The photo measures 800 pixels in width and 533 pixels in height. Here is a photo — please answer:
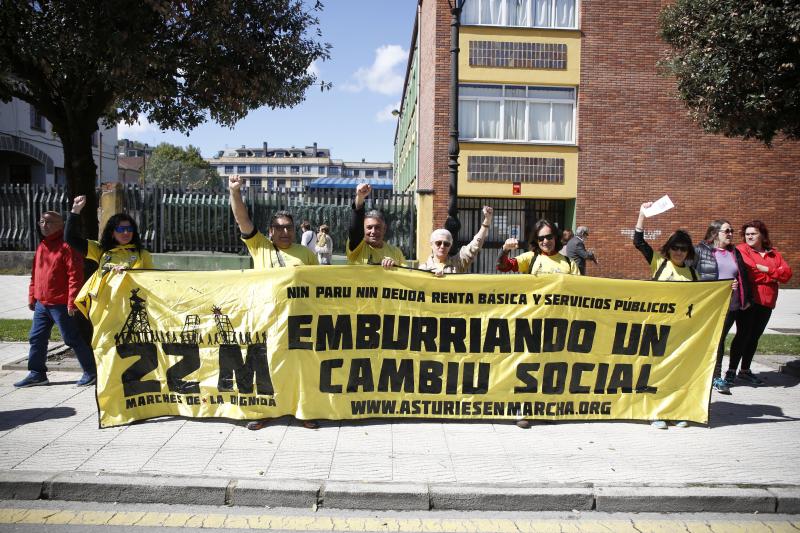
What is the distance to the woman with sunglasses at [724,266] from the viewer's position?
21.7 feet

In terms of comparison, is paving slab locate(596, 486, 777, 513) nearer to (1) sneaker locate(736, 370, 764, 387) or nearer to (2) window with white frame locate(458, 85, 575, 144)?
(1) sneaker locate(736, 370, 764, 387)

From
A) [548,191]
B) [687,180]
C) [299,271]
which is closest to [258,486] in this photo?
[299,271]

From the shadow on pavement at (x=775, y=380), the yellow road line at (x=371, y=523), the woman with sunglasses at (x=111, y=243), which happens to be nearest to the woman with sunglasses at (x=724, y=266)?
the shadow on pavement at (x=775, y=380)

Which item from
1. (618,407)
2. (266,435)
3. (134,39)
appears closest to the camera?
(266,435)

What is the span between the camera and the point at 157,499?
402cm

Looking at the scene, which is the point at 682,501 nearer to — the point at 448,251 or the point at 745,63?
the point at 448,251

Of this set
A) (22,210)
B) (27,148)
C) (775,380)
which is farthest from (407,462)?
(27,148)

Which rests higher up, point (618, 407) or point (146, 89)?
point (146, 89)

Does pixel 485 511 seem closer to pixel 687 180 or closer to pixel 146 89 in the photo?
pixel 146 89

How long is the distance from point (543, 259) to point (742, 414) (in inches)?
97.9

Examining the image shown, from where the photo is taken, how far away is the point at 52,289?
622cm

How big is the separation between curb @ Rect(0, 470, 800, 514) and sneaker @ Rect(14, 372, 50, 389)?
258cm

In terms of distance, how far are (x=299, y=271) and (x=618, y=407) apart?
10.1 feet

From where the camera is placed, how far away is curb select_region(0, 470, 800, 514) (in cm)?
398
